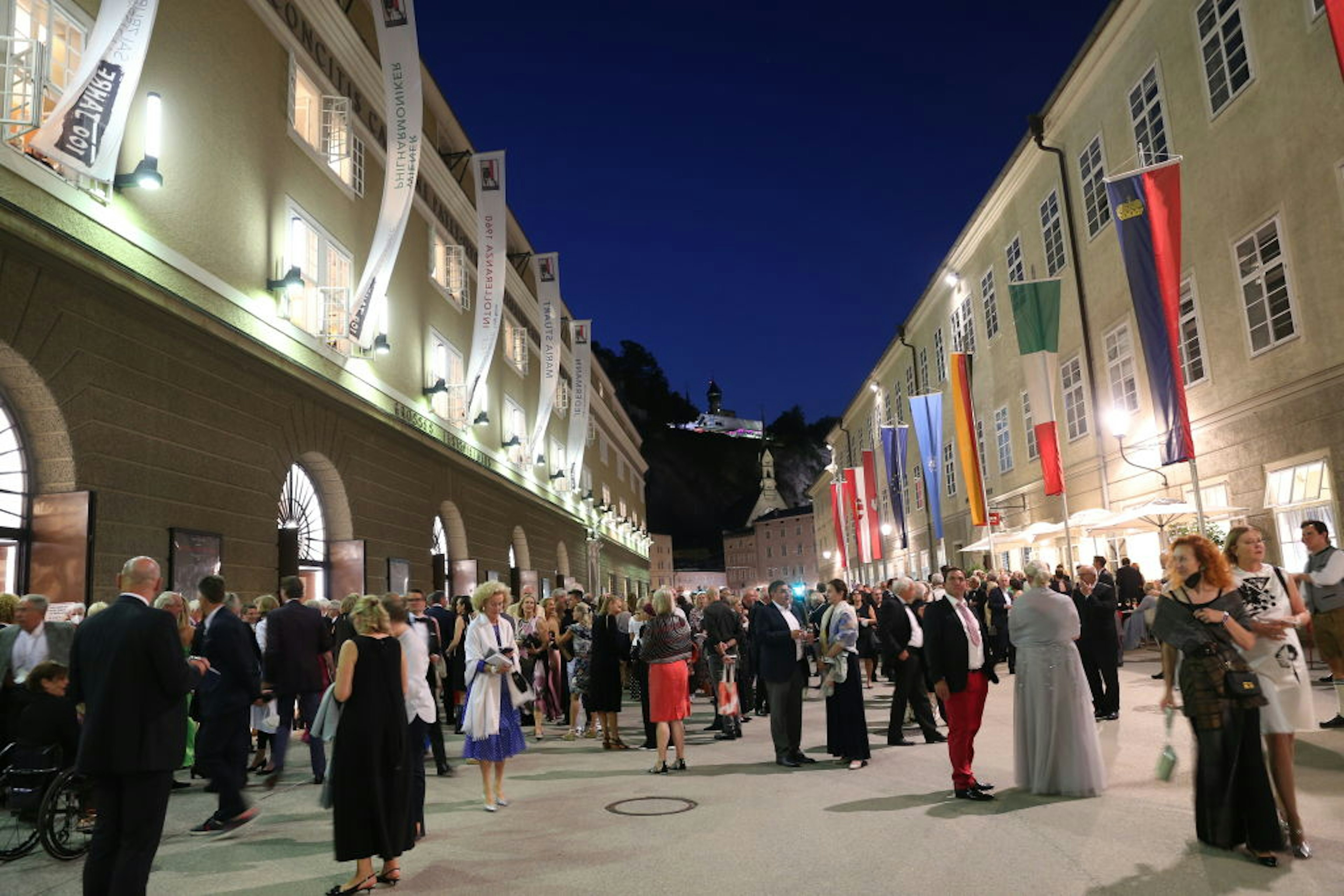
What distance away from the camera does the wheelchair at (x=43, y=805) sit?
6.83 m

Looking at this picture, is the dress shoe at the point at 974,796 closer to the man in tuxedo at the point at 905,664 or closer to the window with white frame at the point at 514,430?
the man in tuxedo at the point at 905,664

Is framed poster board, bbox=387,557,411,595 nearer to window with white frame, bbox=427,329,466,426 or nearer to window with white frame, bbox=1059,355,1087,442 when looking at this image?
window with white frame, bbox=427,329,466,426

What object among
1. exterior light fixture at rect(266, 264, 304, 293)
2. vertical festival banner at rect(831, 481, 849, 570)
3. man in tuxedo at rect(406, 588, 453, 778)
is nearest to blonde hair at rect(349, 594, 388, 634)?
man in tuxedo at rect(406, 588, 453, 778)

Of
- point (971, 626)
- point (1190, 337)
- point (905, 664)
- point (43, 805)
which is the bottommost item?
point (43, 805)

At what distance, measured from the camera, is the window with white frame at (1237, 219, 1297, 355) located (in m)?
15.1

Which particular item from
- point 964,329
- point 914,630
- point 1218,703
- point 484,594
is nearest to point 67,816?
point 484,594

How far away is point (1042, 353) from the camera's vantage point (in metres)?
21.4

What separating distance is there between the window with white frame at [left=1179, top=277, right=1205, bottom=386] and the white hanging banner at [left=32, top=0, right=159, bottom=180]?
17.5 metres

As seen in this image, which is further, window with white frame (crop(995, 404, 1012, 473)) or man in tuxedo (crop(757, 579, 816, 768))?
window with white frame (crop(995, 404, 1012, 473))

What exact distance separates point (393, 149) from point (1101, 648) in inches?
552

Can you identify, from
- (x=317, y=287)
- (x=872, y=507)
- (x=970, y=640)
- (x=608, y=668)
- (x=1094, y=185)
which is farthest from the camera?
(x=872, y=507)

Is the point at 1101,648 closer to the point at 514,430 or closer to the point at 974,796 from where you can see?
the point at 974,796

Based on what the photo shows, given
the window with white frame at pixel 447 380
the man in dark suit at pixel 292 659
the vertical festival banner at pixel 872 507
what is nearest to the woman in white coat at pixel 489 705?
the man in dark suit at pixel 292 659

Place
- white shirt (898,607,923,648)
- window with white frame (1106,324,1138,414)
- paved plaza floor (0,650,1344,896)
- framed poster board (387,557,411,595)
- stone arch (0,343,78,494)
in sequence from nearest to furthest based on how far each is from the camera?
paved plaza floor (0,650,1344,896), stone arch (0,343,78,494), white shirt (898,607,923,648), framed poster board (387,557,411,595), window with white frame (1106,324,1138,414)
